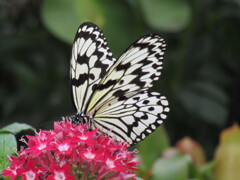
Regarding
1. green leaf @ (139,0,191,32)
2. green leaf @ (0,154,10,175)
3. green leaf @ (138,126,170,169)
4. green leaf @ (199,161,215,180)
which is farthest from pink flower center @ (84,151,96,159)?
green leaf @ (139,0,191,32)

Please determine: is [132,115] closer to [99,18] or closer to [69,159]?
[69,159]

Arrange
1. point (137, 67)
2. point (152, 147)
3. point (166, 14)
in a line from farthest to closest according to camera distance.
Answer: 1. point (166, 14)
2. point (152, 147)
3. point (137, 67)

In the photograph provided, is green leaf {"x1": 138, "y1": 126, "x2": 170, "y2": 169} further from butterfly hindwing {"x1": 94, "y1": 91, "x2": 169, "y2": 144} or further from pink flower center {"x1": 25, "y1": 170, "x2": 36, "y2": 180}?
pink flower center {"x1": 25, "y1": 170, "x2": 36, "y2": 180}

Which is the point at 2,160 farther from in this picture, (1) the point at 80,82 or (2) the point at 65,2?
(2) the point at 65,2

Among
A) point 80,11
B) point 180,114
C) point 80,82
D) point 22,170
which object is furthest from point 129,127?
point 180,114

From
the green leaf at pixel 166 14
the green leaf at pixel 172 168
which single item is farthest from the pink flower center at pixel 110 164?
the green leaf at pixel 166 14

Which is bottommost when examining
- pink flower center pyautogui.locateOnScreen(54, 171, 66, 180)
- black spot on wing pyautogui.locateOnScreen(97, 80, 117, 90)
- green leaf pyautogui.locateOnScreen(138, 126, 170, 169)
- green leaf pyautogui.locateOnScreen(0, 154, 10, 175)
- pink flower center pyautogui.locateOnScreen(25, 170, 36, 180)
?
green leaf pyautogui.locateOnScreen(138, 126, 170, 169)

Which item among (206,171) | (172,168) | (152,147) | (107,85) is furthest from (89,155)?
(152,147)
